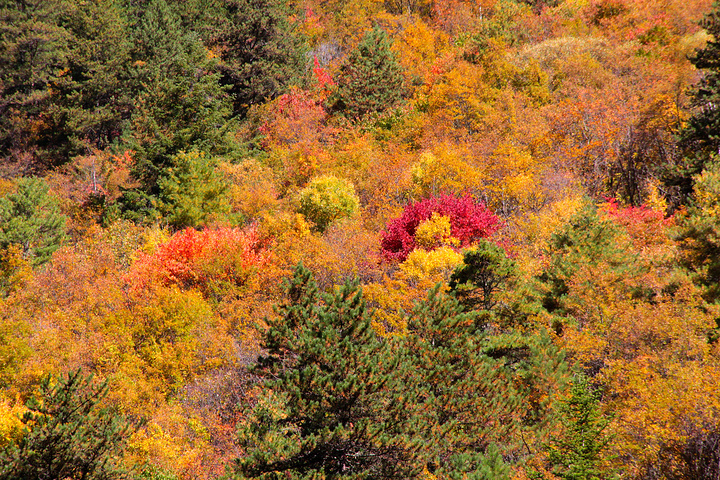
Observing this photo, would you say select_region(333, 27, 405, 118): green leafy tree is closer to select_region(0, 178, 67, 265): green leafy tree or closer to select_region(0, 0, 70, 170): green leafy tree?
select_region(0, 178, 67, 265): green leafy tree

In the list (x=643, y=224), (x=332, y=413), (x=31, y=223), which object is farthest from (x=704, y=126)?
(x=31, y=223)

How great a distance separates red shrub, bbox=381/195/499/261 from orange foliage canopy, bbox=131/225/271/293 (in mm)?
6921

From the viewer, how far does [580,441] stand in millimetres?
18219

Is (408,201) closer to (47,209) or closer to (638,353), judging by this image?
(638,353)

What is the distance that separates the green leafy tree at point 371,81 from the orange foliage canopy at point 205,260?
15624mm

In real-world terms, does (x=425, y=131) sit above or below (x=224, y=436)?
above

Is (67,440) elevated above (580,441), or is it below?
above

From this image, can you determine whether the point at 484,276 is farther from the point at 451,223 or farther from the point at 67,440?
the point at 67,440

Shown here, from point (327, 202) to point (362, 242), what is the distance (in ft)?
13.5

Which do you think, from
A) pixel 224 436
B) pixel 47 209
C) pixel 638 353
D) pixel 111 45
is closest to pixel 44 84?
pixel 111 45

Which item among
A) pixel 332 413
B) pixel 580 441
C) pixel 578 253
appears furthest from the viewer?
pixel 578 253

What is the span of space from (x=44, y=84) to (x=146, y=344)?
141 ft

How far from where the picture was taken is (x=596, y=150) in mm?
39094

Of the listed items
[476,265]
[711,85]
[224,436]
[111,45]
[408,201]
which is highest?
[111,45]
